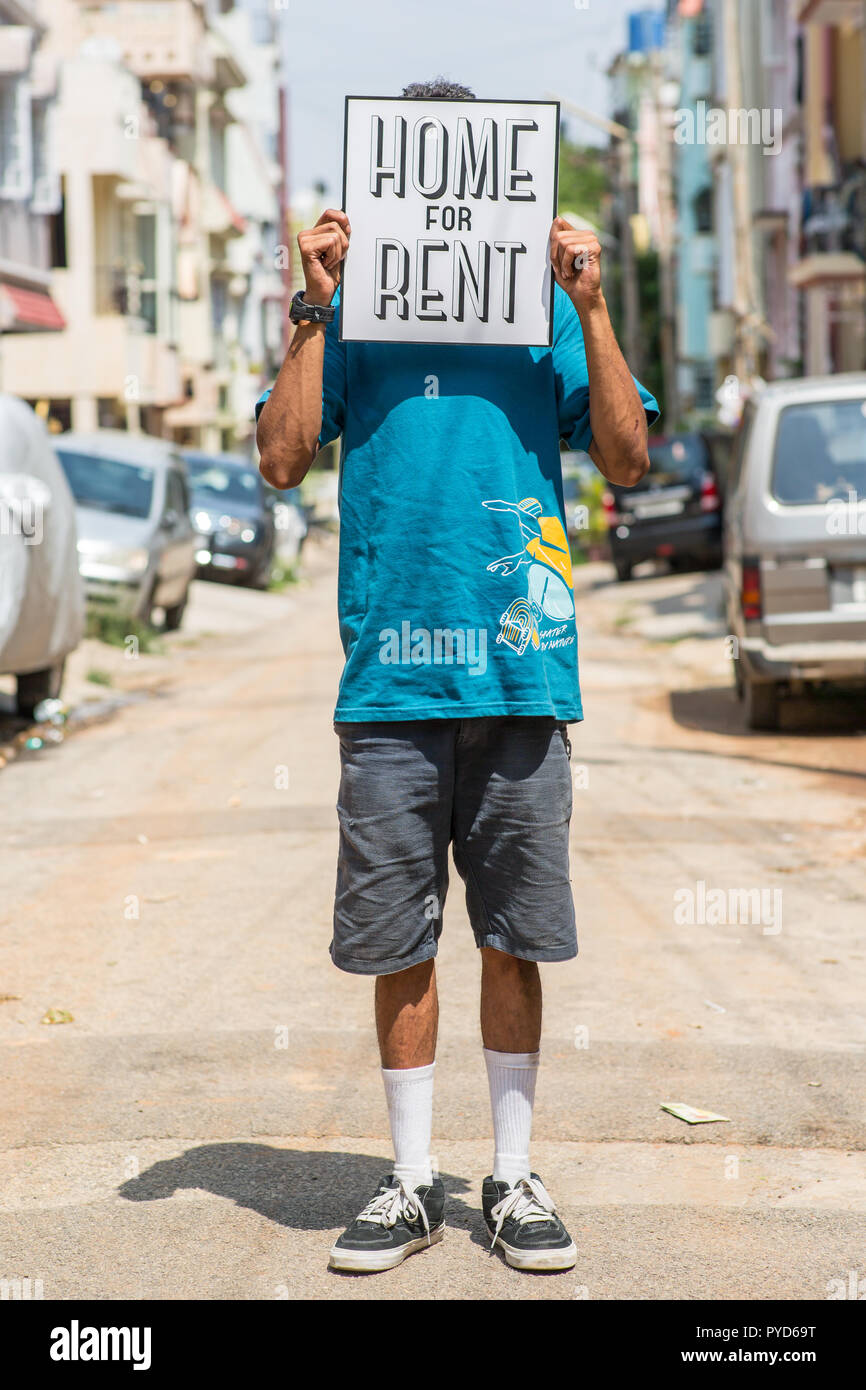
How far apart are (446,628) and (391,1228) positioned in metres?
1.14

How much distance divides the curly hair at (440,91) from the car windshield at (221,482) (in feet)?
73.5

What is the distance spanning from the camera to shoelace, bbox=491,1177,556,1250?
354cm

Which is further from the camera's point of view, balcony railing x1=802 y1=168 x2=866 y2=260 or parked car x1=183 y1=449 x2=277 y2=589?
parked car x1=183 y1=449 x2=277 y2=589

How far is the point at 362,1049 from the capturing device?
5.02m

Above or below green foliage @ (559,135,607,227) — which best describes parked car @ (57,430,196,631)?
below

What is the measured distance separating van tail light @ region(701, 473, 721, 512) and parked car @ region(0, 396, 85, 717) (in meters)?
13.5

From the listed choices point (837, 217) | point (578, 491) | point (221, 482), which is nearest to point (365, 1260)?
point (221, 482)

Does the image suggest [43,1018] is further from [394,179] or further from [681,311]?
[681,311]

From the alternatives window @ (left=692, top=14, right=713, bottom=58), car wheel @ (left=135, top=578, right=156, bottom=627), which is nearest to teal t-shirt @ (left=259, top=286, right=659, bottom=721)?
car wheel @ (left=135, top=578, right=156, bottom=627)

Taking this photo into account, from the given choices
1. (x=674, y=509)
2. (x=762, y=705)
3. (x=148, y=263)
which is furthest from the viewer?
(x=148, y=263)

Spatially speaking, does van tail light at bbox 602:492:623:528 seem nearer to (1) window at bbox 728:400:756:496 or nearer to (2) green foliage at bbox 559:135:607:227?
(1) window at bbox 728:400:756:496

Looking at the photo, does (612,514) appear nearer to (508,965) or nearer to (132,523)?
(132,523)

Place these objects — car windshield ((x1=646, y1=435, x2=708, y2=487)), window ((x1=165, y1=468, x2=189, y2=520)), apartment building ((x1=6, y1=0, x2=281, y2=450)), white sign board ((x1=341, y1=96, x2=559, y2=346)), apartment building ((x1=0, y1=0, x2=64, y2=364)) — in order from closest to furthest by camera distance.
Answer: white sign board ((x1=341, y1=96, x2=559, y2=346))
window ((x1=165, y1=468, x2=189, y2=520))
car windshield ((x1=646, y1=435, x2=708, y2=487))
apartment building ((x1=0, y1=0, x2=64, y2=364))
apartment building ((x1=6, y1=0, x2=281, y2=450))

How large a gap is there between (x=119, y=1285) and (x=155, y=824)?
5.32 meters
